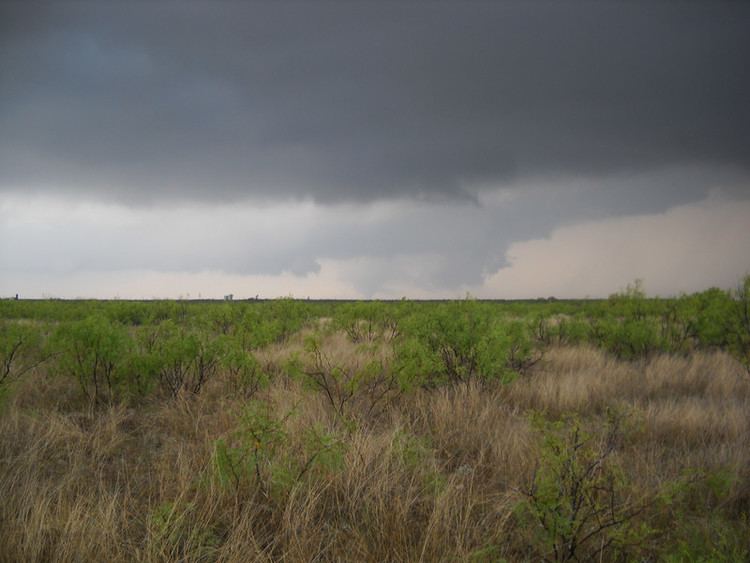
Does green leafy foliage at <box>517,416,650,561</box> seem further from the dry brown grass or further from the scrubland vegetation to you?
the dry brown grass

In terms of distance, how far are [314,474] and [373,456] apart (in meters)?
0.55

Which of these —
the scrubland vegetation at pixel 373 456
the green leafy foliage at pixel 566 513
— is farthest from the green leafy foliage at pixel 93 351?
the green leafy foliage at pixel 566 513

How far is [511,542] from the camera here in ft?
9.62

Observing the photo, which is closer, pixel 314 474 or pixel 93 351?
pixel 314 474

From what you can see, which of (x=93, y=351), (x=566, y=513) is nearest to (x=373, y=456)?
(x=566, y=513)

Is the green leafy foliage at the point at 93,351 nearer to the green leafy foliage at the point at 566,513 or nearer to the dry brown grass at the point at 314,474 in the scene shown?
the dry brown grass at the point at 314,474

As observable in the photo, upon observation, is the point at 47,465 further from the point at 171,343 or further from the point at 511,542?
the point at 511,542

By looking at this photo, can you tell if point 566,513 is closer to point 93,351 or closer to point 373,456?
point 373,456

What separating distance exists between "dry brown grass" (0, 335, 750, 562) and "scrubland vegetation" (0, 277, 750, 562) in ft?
0.08

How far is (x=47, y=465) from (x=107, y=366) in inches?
106

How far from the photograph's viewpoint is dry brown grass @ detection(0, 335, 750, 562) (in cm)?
270

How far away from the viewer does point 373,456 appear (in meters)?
3.71

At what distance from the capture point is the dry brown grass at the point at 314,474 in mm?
2697

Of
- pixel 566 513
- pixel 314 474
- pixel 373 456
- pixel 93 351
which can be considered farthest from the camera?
pixel 93 351
